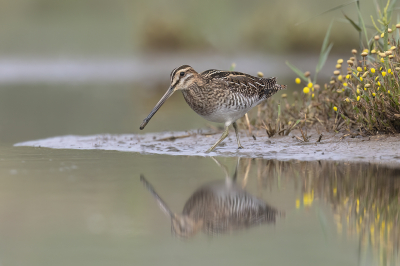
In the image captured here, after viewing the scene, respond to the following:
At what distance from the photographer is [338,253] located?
3625mm

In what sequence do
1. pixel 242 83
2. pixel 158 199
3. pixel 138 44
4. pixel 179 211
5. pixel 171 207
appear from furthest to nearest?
pixel 138 44 < pixel 242 83 < pixel 158 199 < pixel 171 207 < pixel 179 211

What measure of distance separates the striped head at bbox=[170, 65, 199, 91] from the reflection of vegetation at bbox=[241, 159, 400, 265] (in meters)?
1.46

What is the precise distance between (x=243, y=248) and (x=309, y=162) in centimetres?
288

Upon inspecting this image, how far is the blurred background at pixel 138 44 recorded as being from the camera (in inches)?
757

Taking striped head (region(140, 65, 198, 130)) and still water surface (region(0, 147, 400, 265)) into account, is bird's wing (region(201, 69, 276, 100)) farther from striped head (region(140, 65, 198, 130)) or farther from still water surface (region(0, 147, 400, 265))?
still water surface (region(0, 147, 400, 265))

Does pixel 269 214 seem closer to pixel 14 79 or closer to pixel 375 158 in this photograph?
pixel 375 158

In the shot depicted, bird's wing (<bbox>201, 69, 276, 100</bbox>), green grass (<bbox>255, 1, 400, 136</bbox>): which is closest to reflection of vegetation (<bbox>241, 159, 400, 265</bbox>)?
green grass (<bbox>255, 1, 400, 136</bbox>)

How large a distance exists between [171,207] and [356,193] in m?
1.52

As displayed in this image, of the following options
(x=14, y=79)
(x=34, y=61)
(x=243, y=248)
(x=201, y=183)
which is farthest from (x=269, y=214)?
(x=34, y=61)

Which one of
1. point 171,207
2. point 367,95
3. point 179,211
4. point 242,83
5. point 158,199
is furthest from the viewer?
point 242,83

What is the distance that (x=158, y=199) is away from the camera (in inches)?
199

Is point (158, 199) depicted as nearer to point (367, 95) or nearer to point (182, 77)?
point (182, 77)

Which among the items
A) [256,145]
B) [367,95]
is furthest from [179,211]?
[367,95]

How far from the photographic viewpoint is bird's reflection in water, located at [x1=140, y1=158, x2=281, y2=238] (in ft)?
14.0
